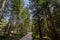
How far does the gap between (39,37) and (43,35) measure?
0.45 m

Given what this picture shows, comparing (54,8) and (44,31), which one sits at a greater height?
(54,8)

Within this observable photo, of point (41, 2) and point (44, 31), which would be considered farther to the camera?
point (44, 31)

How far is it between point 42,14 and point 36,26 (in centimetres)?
202

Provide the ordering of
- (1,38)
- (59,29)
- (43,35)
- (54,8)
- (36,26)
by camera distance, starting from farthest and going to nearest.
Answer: (1,38) < (36,26) < (43,35) < (54,8) < (59,29)

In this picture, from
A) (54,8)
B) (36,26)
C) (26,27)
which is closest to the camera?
(54,8)

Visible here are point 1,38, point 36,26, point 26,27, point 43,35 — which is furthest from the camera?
point 26,27

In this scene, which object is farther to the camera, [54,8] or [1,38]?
[1,38]

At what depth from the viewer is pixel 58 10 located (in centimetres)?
1360

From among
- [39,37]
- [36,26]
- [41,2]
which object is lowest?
[39,37]

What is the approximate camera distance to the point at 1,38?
63.7 ft

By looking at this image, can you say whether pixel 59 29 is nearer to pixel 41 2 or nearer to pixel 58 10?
pixel 58 10

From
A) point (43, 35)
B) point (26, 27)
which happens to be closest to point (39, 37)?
point (43, 35)

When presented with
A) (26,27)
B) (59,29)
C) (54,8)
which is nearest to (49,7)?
(54,8)

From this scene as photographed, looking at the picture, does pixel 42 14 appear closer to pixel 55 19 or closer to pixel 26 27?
pixel 55 19
